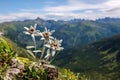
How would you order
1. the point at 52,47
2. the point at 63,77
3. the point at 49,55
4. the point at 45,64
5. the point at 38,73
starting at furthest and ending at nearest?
the point at 63,77
the point at 38,73
the point at 45,64
the point at 49,55
the point at 52,47

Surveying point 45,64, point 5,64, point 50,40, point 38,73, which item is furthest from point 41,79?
point 50,40

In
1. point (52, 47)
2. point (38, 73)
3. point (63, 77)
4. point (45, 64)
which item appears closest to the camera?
point (52, 47)

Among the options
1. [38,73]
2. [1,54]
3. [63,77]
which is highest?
[1,54]

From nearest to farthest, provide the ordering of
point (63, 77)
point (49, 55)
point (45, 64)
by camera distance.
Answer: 1. point (49, 55)
2. point (45, 64)
3. point (63, 77)

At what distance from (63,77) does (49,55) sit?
16.5ft

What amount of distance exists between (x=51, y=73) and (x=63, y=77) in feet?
8.94

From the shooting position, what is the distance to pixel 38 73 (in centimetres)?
1206

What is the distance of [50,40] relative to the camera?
10109mm

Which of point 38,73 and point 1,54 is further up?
point 1,54

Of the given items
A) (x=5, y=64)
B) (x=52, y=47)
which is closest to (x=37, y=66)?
(x=5, y=64)

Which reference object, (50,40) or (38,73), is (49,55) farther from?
(38,73)

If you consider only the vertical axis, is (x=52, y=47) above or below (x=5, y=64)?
above

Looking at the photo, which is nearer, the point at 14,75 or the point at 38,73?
the point at 14,75

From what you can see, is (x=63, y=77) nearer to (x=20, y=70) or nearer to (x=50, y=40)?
(x=20, y=70)
